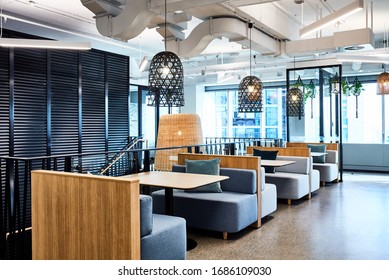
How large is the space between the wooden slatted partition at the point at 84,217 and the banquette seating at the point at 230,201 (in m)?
1.77

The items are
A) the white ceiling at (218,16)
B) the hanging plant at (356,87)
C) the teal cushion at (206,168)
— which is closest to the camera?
the teal cushion at (206,168)

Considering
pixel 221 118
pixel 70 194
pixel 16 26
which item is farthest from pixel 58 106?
pixel 221 118

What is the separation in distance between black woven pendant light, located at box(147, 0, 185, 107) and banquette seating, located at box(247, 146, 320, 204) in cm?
313

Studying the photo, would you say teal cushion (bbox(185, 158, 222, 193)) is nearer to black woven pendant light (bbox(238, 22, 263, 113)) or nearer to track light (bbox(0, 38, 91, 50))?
black woven pendant light (bbox(238, 22, 263, 113))

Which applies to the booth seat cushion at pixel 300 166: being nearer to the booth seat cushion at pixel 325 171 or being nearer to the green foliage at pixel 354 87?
the booth seat cushion at pixel 325 171

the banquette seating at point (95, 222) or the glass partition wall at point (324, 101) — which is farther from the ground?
the glass partition wall at point (324, 101)

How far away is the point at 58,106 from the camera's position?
7.02 metres

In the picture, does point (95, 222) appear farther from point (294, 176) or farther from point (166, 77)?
point (294, 176)

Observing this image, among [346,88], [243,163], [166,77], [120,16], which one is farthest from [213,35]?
[346,88]

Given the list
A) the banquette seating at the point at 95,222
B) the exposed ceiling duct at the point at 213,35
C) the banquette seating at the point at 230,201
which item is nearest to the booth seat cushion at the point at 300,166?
the banquette seating at the point at 230,201

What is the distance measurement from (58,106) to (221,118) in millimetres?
7784

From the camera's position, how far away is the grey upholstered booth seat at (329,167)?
25.9 ft

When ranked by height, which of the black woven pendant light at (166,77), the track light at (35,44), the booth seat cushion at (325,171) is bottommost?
the booth seat cushion at (325,171)
